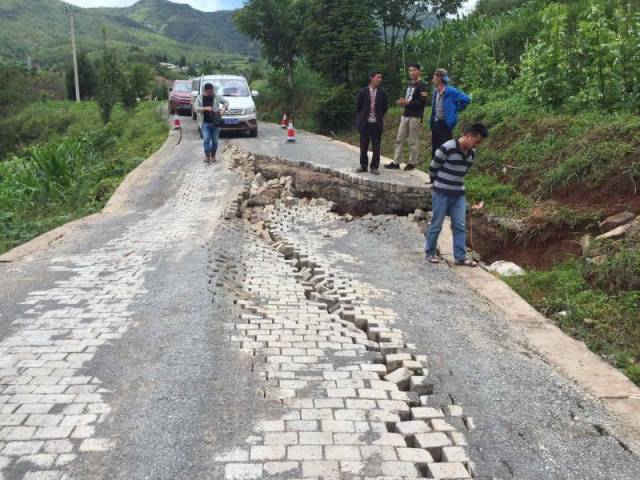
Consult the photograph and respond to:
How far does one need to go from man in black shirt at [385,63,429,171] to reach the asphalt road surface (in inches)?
137

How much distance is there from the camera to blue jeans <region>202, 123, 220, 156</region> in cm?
1225

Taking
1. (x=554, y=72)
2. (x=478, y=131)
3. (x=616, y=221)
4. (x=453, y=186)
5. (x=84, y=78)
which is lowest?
(x=84, y=78)

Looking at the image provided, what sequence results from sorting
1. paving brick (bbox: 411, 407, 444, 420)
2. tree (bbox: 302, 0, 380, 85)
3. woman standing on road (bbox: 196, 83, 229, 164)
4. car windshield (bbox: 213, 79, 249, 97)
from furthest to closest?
tree (bbox: 302, 0, 380, 85), car windshield (bbox: 213, 79, 249, 97), woman standing on road (bbox: 196, 83, 229, 164), paving brick (bbox: 411, 407, 444, 420)

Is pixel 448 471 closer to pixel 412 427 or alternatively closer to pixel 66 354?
pixel 412 427

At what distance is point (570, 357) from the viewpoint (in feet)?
14.6

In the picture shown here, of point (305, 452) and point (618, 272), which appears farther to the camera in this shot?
point (618, 272)

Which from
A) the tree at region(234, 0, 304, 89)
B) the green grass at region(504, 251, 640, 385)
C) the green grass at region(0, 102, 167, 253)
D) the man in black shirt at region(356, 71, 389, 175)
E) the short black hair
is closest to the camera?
the green grass at region(504, 251, 640, 385)

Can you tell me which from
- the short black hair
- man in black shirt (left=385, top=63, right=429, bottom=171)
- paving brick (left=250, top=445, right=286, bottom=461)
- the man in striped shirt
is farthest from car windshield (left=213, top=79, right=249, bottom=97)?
paving brick (left=250, top=445, right=286, bottom=461)

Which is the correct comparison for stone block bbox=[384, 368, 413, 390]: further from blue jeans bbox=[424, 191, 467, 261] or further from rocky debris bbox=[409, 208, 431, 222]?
rocky debris bbox=[409, 208, 431, 222]

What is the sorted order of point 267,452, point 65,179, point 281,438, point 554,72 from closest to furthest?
1. point 267,452
2. point 281,438
3. point 554,72
4. point 65,179

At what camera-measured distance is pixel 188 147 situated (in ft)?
49.9

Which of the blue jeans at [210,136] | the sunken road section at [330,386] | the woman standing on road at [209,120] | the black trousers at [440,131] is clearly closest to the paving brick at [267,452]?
the sunken road section at [330,386]

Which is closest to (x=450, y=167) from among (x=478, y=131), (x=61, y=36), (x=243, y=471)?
(x=478, y=131)

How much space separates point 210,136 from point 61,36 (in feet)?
401
